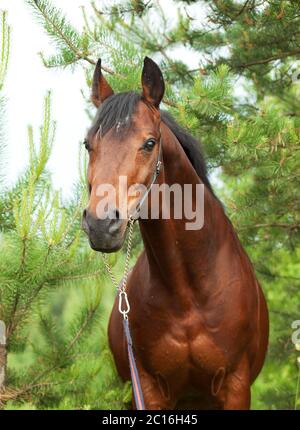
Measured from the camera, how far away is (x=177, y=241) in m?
3.80

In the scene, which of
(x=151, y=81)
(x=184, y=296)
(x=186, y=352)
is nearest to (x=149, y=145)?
(x=151, y=81)

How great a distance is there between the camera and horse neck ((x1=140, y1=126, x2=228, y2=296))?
12.2 feet

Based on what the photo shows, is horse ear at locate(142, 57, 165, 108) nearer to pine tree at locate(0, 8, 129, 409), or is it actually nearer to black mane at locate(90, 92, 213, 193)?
black mane at locate(90, 92, 213, 193)

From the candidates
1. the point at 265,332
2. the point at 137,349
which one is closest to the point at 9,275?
the point at 137,349

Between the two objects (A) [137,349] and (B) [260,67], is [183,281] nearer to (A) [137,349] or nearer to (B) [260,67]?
(A) [137,349]

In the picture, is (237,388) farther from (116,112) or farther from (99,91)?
(99,91)

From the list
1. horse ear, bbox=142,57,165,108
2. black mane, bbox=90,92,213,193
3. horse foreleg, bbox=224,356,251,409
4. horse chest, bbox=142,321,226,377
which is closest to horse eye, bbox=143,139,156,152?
black mane, bbox=90,92,213,193

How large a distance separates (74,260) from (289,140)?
5.43 ft

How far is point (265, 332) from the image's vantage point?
4.53 m

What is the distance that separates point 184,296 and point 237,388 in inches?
22.9

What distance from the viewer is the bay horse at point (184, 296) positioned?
3.70 m

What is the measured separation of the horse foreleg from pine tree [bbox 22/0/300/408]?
1484 mm

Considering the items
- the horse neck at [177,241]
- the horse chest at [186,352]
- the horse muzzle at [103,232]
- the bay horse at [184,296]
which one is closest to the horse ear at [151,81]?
the bay horse at [184,296]

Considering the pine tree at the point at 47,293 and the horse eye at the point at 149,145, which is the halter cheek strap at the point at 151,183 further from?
the pine tree at the point at 47,293
